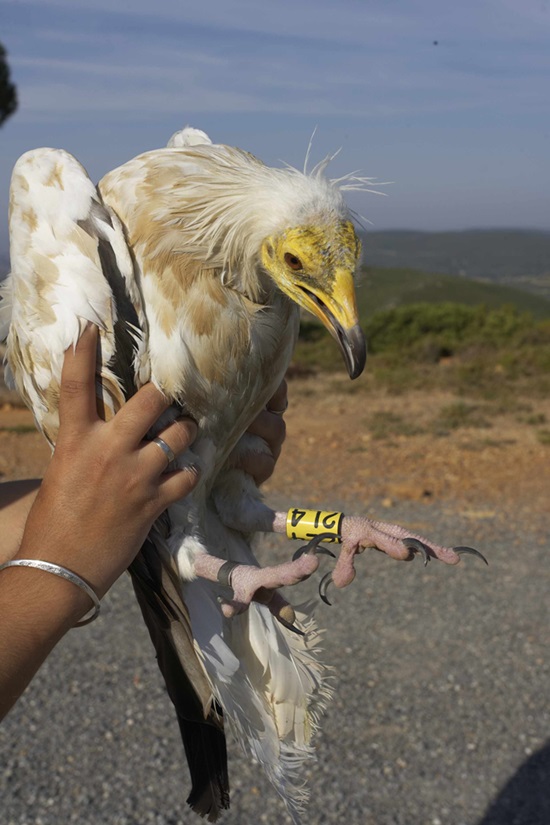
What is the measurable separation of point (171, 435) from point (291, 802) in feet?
4.16

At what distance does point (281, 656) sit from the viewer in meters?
2.72

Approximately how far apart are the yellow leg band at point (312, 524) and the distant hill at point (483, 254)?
59.7 feet

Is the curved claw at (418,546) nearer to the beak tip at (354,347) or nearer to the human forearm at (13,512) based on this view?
the beak tip at (354,347)

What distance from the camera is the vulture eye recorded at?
7.05ft

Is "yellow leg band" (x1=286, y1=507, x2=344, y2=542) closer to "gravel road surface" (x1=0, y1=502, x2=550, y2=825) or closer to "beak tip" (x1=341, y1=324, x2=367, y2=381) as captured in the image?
"beak tip" (x1=341, y1=324, x2=367, y2=381)

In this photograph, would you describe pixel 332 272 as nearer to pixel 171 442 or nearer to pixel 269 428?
pixel 171 442

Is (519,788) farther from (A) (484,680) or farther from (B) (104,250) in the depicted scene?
(B) (104,250)

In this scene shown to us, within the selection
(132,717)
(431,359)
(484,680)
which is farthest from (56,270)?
(431,359)

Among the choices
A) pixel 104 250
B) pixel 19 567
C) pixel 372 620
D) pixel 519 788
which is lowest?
pixel 372 620

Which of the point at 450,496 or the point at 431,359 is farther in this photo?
the point at 431,359

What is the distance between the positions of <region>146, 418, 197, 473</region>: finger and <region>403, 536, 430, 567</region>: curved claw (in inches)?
25.8

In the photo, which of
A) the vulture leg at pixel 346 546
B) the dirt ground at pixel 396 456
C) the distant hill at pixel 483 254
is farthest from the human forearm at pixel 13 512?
the distant hill at pixel 483 254

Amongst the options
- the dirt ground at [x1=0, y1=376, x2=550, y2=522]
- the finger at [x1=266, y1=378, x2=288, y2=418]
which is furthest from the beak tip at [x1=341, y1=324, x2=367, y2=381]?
the dirt ground at [x1=0, y1=376, x2=550, y2=522]

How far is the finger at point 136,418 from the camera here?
185 cm
